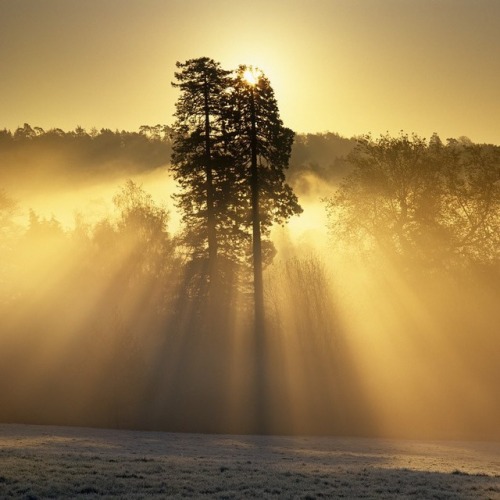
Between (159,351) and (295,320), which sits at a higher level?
(295,320)

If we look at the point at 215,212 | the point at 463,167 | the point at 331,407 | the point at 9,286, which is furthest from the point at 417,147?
the point at 9,286

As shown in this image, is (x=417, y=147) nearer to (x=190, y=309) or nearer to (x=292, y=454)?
(x=190, y=309)

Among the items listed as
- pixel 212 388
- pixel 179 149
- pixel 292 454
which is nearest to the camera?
pixel 292 454

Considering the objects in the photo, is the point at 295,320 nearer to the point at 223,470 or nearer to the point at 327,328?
the point at 327,328

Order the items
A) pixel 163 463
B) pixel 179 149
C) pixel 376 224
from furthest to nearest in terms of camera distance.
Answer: pixel 376 224 < pixel 179 149 < pixel 163 463

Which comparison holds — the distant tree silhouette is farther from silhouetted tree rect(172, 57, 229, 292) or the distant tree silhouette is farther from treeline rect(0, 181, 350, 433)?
silhouetted tree rect(172, 57, 229, 292)

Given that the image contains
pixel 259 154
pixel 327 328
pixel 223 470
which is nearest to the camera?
pixel 223 470

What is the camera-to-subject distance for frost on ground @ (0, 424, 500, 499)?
23656 millimetres

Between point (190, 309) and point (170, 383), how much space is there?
1047cm

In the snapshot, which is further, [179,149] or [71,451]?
[179,149]

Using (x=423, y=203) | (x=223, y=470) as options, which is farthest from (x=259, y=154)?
(x=223, y=470)

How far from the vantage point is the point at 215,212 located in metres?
66.5

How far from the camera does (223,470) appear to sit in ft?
91.8

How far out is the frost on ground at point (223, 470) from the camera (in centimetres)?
2366
